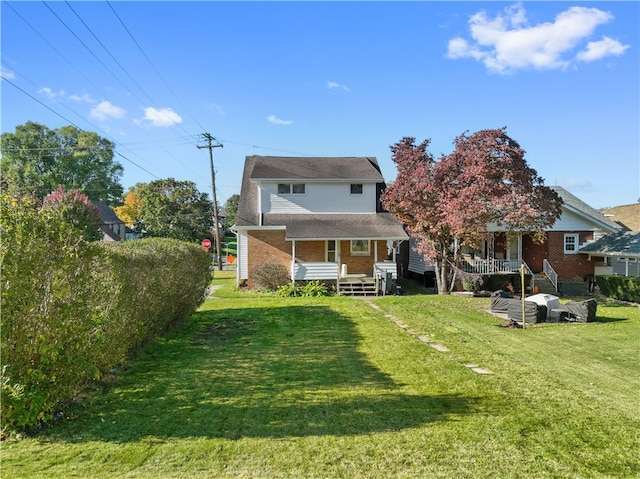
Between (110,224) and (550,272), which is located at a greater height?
(110,224)

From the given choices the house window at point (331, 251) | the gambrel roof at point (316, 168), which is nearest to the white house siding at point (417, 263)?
the house window at point (331, 251)

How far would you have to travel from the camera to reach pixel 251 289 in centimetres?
2275

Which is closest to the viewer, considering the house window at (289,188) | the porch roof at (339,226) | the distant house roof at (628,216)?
the porch roof at (339,226)

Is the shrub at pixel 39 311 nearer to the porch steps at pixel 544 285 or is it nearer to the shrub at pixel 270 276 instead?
the shrub at pixel 270 276

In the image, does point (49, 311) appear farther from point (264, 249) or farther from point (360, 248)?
point (360, 248)

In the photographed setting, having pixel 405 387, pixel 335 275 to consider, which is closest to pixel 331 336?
pixel 405 387

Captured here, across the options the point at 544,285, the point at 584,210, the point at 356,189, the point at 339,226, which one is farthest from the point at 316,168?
the point at 584,210

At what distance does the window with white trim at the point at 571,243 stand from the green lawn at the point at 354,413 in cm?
1548

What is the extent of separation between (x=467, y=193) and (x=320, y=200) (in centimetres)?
868

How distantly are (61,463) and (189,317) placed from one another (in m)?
10.0

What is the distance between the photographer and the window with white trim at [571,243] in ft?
81.5

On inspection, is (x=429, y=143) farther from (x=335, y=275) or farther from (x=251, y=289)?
(x=251, y=289)

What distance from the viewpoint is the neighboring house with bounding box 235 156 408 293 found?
22.0m

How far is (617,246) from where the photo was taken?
22188 mm
